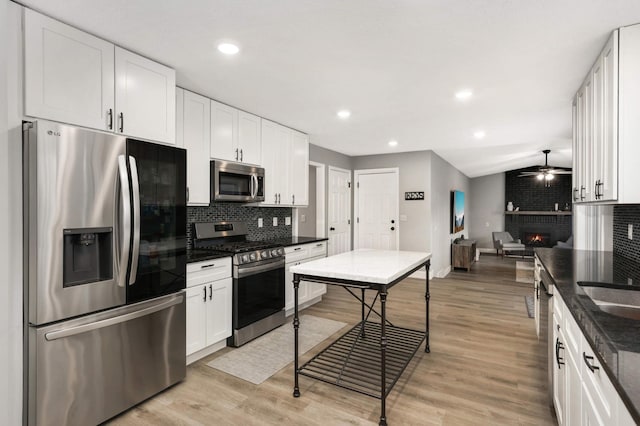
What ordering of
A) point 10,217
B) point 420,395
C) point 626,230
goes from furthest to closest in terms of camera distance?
1. point 626,230
2. point 420,395
3. point 10,217

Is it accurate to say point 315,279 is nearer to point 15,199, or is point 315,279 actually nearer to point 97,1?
point 15,199

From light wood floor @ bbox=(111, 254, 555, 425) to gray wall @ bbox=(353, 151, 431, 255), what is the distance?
2.68m

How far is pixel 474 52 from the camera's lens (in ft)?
7.88

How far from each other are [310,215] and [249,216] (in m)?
1.56

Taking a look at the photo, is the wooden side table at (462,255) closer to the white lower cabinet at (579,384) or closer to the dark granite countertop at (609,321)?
the dark granite countertop at (609,321)

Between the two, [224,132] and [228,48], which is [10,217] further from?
[224,132]

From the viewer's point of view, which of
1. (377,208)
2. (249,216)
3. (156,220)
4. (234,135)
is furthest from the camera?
(377,208)

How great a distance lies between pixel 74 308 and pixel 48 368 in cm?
32

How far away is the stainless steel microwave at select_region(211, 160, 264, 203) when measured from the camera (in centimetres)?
337

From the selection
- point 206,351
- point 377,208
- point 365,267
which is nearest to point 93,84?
point 365,267

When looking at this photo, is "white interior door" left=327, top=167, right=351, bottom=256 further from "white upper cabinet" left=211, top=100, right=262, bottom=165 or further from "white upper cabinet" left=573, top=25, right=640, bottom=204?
"white upper cabinet" left=573, top=25, right=640, bottom=204

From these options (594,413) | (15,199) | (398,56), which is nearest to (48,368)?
(15,199)

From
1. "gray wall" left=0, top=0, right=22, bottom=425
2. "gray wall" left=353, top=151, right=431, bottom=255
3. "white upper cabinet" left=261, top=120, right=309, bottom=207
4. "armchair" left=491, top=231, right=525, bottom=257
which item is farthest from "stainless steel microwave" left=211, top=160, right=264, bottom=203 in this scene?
"armchair" left=491, top=231, right=525, bottom=257

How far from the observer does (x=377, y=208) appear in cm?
674
